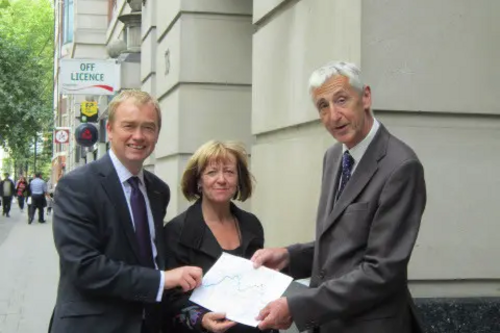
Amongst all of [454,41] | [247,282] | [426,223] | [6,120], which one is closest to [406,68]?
[454,41]

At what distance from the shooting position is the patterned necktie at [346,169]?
3037 millimetres

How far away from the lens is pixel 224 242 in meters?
3.53

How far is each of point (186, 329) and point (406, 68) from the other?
1948mm

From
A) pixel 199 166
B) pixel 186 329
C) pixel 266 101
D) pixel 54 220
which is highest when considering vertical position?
pixel 266 101

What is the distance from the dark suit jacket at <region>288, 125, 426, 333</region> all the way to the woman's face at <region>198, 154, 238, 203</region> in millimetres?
633

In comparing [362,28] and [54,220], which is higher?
[362,28]

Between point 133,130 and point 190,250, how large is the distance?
619 millimetres

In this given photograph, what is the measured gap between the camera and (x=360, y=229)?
284 cm

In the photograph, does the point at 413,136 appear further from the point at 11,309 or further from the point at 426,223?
the point at 11,309

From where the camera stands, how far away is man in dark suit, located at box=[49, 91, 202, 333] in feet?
10.1

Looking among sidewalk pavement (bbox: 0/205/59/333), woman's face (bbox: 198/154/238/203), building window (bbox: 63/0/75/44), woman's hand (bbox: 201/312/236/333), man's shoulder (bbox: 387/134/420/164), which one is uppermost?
building window (bbox: 63/0/75/44)

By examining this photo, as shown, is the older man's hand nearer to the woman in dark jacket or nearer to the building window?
the woman in dark jacket

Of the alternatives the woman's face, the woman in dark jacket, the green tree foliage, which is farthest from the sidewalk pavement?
the green tree foliage

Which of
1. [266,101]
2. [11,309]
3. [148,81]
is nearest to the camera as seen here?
[266,101]
